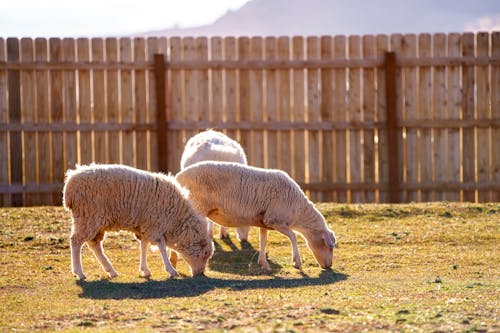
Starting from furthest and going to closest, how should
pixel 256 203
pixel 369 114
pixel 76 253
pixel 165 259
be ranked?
pixel 369 114
pixel 256 203
pixel 165 259
pixel 76 253

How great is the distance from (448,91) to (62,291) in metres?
11.3

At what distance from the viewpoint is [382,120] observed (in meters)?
21.2

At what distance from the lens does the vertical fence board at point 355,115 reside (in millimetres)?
21141

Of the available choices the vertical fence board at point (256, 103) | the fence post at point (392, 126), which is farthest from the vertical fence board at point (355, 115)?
the vertical fence board at point (256, 103)

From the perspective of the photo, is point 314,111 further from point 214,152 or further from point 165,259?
point 165,259

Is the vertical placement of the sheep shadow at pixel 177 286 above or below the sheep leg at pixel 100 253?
below

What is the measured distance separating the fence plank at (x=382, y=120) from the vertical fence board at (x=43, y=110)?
6.15m

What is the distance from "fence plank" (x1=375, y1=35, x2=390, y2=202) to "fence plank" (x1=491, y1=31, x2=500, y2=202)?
201 centimetres

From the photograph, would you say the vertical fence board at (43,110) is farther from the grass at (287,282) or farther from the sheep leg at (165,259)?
the sheep leg at (165,259)

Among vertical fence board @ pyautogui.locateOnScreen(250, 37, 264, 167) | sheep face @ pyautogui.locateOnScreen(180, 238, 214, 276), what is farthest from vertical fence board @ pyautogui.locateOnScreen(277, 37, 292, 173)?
sheep face @ pyautogui.locateOnScreen(180, 238, 214, 276)

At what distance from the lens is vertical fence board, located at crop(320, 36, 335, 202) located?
69.4ft

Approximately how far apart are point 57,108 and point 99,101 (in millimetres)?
794

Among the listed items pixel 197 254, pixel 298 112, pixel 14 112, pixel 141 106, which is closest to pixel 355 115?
pixel 298 112

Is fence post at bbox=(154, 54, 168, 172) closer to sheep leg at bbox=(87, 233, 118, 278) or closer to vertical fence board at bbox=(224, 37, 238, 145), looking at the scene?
vertical fence board at bbox=(224, 37, 238, 145)
